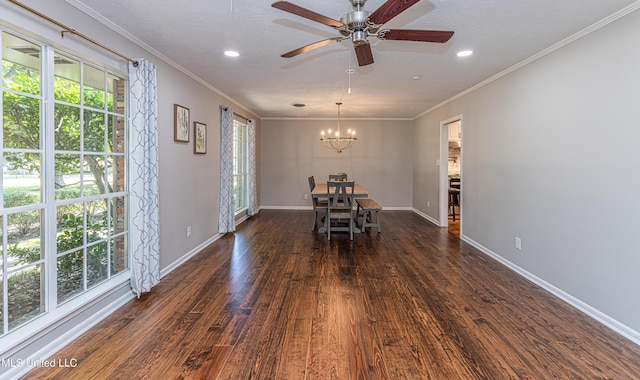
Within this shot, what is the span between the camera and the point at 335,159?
28.0 feet

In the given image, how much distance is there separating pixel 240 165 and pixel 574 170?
592cm

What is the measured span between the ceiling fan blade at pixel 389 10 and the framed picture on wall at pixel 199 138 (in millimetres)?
3176

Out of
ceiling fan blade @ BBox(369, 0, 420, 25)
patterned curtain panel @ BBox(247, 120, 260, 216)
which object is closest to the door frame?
patterned curtain panel @ BBox(247, 120, 260, 216)

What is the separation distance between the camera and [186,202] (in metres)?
4.17

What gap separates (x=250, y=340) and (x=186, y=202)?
2.42 meters

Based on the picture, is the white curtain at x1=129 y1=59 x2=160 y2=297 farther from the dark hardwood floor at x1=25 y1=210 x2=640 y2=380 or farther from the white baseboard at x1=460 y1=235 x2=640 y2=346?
the white baseboard at x1=460 y1=235 x2=640 y2=346

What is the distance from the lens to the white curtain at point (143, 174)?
2.91 meters

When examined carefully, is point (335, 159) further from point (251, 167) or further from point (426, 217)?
point (426, 217)

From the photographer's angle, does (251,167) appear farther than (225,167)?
Yes

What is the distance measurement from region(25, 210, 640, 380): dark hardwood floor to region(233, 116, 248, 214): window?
3.15 meters

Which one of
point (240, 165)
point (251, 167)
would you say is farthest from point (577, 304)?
point (240, 165)

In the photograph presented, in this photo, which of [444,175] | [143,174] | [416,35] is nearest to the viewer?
[416,35]

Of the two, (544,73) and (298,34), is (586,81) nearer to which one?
(544,73)

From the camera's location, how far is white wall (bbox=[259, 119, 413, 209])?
8445 millimetres
